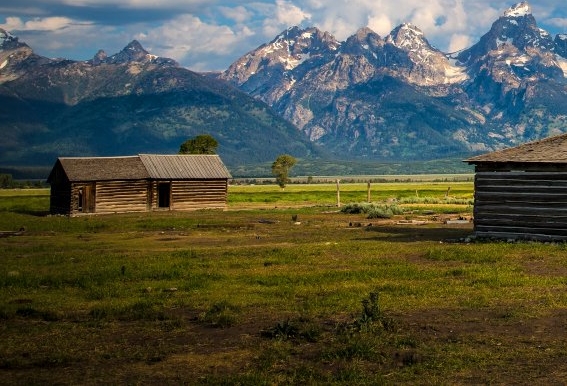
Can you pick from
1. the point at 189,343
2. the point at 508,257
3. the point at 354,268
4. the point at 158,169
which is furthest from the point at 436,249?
the point at 158,169

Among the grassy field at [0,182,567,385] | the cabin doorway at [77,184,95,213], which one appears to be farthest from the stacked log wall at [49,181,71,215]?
the grassy field at [0,182,567,385]

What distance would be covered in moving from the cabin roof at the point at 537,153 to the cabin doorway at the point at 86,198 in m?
37.7

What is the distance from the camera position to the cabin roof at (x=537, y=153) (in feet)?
113

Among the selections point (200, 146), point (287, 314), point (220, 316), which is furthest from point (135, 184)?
point (220, 316)

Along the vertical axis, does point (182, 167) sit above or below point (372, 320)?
above

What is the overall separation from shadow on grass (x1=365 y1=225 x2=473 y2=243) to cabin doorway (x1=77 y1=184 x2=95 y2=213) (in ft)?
96.5

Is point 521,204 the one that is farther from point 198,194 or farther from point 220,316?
point 198,194

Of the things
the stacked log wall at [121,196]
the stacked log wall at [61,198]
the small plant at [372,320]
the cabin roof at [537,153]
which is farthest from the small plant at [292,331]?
the stacked log wall at [121,196]

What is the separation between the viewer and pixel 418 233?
4012cm

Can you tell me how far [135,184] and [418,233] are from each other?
34.9 metres

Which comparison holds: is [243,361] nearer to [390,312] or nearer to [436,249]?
[390,312]

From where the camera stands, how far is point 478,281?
22.7 m

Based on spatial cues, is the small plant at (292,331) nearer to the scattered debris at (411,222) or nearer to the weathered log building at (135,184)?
the scattered debris at (411,222)

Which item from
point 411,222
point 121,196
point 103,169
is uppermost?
point 103,169
